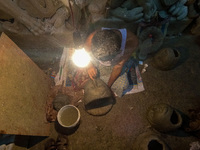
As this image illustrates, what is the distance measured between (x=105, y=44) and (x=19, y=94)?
1668mm

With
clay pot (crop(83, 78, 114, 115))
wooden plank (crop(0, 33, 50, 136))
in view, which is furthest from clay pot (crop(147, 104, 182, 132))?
wooden plank (crop(0, 33, 50, 136))

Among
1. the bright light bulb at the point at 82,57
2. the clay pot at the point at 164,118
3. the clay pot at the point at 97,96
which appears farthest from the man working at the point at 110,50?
the clay pot at the point at 164,118

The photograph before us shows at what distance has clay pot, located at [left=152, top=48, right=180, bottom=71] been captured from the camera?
3125mm

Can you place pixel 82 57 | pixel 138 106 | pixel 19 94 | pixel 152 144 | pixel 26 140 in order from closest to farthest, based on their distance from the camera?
pixel 19 94 → pixel 152 144 → pixel 26 140 → pixel 82 57 → pixel 138 106

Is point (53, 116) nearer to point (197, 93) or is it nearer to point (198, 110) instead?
point (198, 110)

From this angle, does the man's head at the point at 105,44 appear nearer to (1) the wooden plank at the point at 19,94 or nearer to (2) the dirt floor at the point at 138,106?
(1) the wooden plank at the point at 19,94

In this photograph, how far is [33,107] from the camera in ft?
8.05

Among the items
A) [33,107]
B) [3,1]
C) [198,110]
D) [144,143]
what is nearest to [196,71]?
[198,110]

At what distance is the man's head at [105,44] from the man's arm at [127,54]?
32.6 inches

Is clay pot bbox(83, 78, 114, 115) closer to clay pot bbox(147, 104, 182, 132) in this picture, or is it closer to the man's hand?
the man's hand

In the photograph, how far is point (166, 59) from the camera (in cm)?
318

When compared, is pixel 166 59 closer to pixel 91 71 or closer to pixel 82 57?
pixel 91 71

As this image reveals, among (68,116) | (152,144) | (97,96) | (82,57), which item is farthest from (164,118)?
(82,57)

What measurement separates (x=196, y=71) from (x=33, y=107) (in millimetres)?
4304
